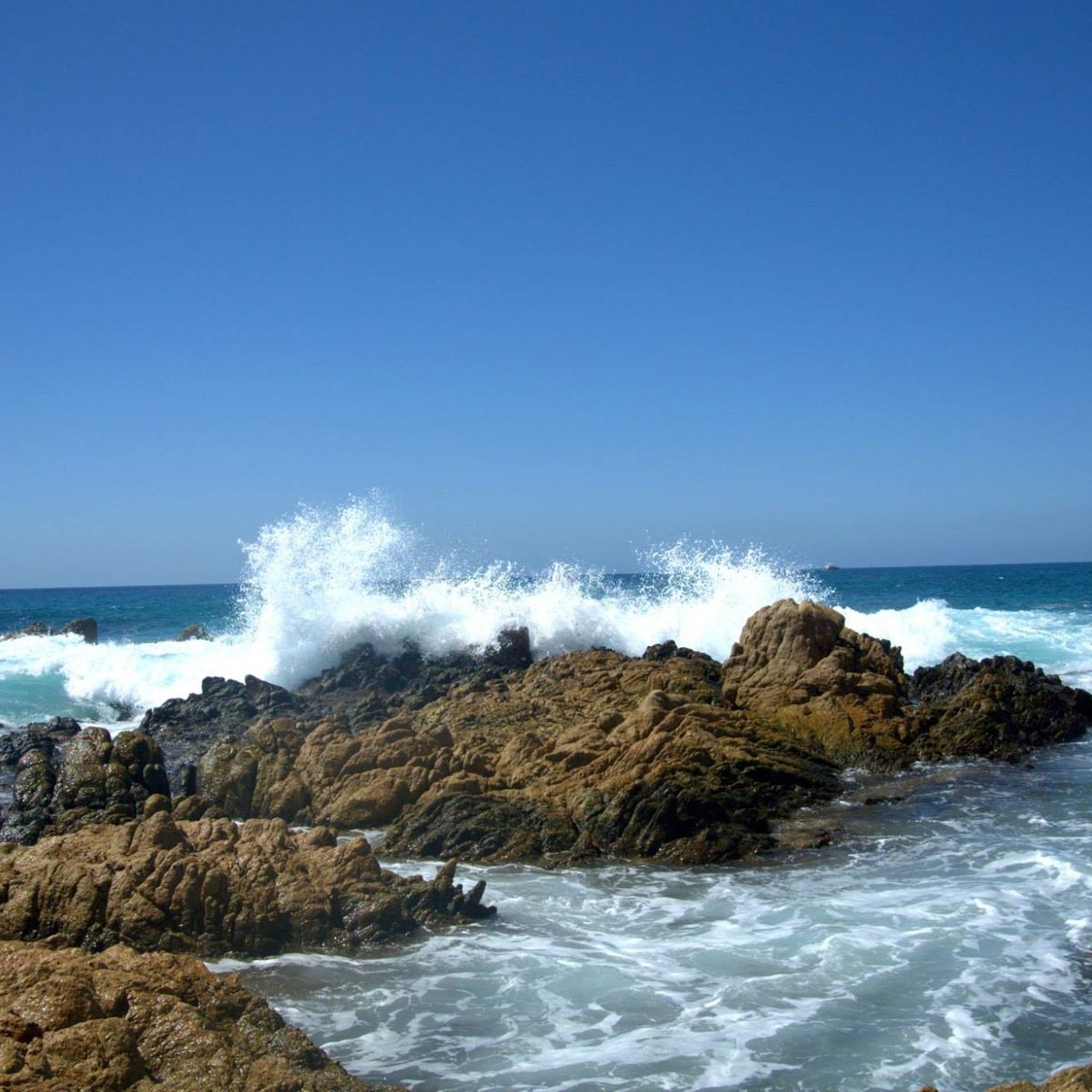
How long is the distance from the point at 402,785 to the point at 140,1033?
7.33 meters

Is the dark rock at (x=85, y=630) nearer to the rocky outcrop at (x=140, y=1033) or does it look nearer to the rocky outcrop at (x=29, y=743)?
the rocky outcrop at (x=29, y=743)

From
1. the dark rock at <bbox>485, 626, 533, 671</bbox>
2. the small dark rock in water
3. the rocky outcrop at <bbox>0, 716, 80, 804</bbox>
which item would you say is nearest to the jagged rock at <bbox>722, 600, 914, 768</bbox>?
the dark rock at <bbox>485, 626, 533, 671</bbox>

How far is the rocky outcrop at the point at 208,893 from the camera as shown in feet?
26.2

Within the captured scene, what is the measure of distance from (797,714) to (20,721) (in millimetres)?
16922

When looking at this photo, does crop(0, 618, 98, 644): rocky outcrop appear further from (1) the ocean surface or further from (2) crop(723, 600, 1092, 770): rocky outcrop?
(1) the ocean surface

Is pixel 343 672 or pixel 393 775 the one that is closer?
pixel 393 775

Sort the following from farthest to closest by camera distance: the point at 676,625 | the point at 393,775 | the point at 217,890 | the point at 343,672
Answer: the point at 676,625 < the point at 343,672 < the point at 393,775 < the point at 217,890

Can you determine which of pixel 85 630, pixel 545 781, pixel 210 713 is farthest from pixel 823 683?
pixel 85 630

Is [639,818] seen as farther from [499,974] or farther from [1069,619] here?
[1069,619]

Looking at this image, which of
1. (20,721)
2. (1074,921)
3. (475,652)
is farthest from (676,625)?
(1074,921)

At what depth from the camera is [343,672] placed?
22266 mm

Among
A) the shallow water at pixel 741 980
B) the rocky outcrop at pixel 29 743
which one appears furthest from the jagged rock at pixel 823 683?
the rocky outcrop at pixel 29 743

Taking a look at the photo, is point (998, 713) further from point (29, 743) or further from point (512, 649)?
point (29, 743)

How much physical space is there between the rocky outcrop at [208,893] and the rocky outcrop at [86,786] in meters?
2.87
